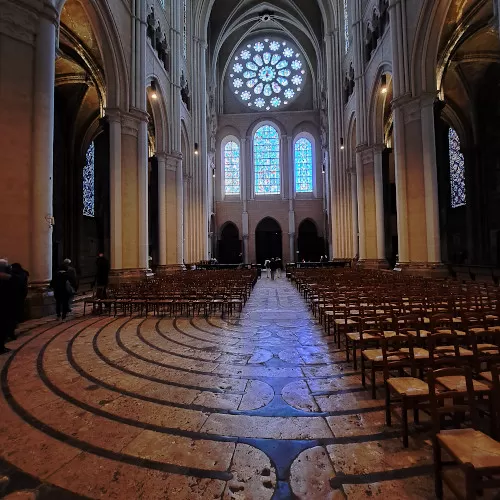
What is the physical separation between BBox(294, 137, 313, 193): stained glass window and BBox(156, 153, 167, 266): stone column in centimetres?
2011

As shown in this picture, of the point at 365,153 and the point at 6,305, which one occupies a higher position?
the point at 365,153

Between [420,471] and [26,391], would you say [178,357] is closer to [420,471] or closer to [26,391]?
[26,391]

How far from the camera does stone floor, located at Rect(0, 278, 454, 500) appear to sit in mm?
2268

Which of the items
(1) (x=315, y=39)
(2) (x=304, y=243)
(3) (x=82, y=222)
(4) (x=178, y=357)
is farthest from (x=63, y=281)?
(1) (x=315, y=39)

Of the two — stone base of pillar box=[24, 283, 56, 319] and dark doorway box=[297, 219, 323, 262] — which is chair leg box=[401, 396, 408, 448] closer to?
stone base of pillar box=[24, 283, 56, 319]

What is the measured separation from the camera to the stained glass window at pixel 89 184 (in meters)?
25.7

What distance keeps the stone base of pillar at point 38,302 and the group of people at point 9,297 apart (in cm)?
193

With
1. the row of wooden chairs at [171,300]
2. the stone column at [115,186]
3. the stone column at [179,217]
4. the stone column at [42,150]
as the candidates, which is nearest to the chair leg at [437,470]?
the row of wooden chairs at [171,300]

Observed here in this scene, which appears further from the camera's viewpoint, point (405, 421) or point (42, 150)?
point (42, 150)

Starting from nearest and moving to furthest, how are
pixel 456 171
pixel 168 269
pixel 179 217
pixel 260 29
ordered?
pixel 168 269 < pixel 179 217 < pixel 456 171 < pixel 260 29

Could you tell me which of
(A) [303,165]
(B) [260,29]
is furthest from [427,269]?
(B) [260,29]

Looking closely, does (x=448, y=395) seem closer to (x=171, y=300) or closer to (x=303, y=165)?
(x=171, y=300)

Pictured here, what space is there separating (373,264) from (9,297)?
18171mm

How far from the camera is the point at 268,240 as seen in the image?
125ft
